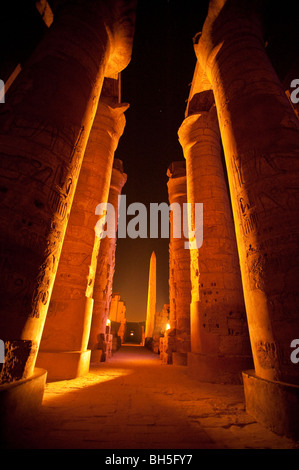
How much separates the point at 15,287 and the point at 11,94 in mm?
2670

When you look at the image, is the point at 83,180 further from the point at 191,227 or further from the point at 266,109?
the point at 266,109

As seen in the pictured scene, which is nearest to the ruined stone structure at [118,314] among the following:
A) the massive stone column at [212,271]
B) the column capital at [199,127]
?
the massive stone column at [212,271]

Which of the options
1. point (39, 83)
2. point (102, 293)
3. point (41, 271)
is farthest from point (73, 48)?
point (102, 293)

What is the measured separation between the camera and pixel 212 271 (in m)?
5.58

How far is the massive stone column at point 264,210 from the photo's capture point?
7.30ft

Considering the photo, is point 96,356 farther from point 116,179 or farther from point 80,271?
point 116,179

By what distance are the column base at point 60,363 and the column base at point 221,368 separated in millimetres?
2638

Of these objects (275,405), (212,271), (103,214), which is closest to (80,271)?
(103,214)

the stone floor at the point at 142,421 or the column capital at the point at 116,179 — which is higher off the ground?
the column capital at the point at 116,179

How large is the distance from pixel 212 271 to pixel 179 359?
371cm

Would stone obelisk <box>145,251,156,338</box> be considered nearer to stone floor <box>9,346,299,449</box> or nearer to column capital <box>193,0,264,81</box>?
stone floor <box>9,346,299,449</box>

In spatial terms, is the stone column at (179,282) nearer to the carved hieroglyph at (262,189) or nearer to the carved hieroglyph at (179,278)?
the carved hieroglyph at (179,278)

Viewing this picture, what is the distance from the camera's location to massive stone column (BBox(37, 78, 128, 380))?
14.2 ft

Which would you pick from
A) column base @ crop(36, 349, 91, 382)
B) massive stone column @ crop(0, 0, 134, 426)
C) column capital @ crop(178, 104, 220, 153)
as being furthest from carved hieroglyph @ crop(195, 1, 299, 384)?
column base @ crop(36, 349, 91, 382)
